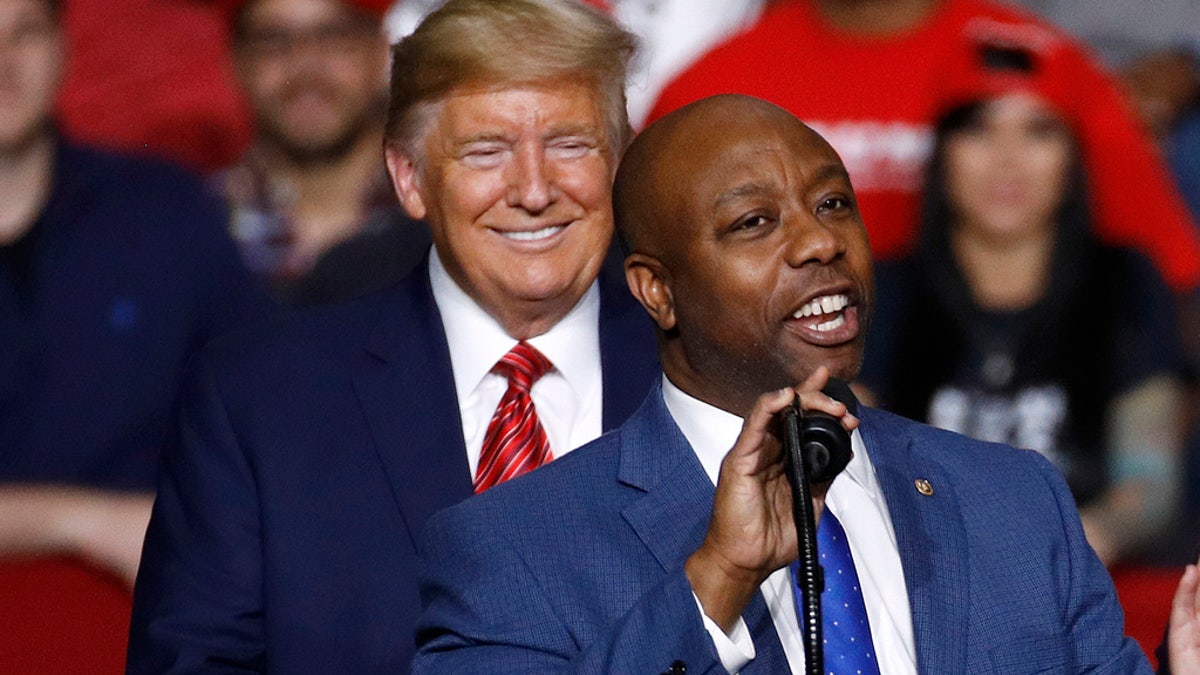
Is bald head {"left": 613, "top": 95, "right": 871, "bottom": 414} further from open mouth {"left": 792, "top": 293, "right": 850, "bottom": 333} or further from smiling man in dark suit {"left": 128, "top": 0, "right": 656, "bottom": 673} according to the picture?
smiling man in dark suit {"left": 128, "top": 0, "right": 656, "bottom": 673}

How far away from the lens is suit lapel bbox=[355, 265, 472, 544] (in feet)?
7.17

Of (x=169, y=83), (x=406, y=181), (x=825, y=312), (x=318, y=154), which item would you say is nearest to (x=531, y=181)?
(x=406, y=181)

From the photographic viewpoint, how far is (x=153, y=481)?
10.3ft

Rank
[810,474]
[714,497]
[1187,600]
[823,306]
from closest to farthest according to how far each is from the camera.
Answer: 1. [810,474]
2. [714,497]
3. [823,306]
4. [1187,600]

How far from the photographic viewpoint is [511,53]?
7.23ft

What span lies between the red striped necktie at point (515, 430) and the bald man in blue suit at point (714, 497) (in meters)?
0.40

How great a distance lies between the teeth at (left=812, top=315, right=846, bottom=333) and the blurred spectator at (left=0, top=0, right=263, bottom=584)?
1.73 metres

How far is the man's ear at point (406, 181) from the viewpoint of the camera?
7.66 ft

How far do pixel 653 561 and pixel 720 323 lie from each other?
26 centimetres

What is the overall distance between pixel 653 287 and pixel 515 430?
18.2 inches

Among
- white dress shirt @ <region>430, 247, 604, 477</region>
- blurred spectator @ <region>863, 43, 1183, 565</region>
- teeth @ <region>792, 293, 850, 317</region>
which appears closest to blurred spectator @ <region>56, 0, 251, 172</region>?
white dress shirt @ <region>430, 247, 604, 477</region>

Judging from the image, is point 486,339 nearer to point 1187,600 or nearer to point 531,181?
point 531,181

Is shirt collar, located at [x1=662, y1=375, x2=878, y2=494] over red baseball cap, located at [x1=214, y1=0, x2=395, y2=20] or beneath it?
beneath

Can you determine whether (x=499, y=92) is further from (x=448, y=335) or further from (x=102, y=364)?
(x=102, y=364)
